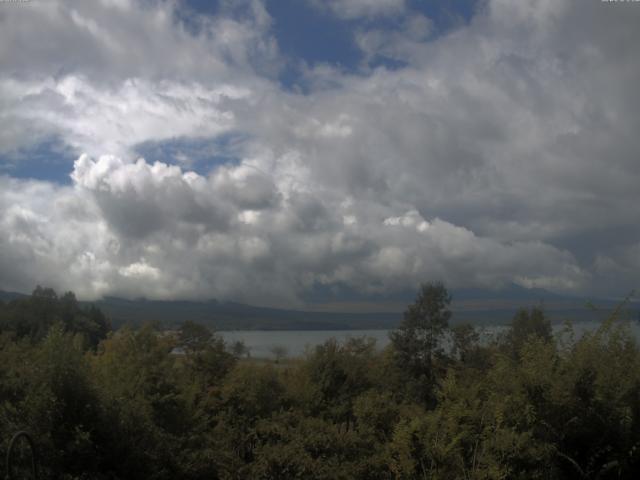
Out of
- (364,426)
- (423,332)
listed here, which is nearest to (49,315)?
(423,332)

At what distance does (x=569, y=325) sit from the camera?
49.2 ft

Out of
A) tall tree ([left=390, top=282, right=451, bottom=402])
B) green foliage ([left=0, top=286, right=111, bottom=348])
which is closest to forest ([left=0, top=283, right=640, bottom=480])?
tall tree ([left=390, top=282, right=451, bottom=402])

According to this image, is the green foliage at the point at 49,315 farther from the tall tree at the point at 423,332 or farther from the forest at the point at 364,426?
the forest at the point at 364,426

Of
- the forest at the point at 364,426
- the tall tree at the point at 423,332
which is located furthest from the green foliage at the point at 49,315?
the forest at the point at 364,426

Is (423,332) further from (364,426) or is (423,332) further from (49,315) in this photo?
(49,315)

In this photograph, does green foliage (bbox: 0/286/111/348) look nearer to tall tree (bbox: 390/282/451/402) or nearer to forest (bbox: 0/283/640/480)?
tall tree (bbox: 390/282/451/402)

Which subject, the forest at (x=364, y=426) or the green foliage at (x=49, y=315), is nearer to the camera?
the forest at (x=364, y=426)

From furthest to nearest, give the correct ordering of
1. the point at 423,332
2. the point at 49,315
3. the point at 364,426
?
the point at 49,315 → the point at 423,332 → the point at 364,426

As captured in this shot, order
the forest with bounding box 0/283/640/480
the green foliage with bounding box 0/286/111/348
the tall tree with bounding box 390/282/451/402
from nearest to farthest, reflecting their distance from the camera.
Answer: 1. the forest with bounding box 0/283/640/480
2. the tall tree with bounding box 390/282/451/402
3. the green foliage with bounding box 0/286/111/348

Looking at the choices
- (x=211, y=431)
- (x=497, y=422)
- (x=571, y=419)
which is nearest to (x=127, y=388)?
(x=211, y=431)

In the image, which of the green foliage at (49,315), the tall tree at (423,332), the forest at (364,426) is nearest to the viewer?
the forest at (364,426)

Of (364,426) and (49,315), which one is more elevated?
(49,315)

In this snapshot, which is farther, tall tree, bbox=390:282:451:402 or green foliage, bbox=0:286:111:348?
green foliage, bbox=0:286:111:348

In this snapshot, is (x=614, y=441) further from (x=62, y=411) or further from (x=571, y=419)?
(x=62, y=411)
